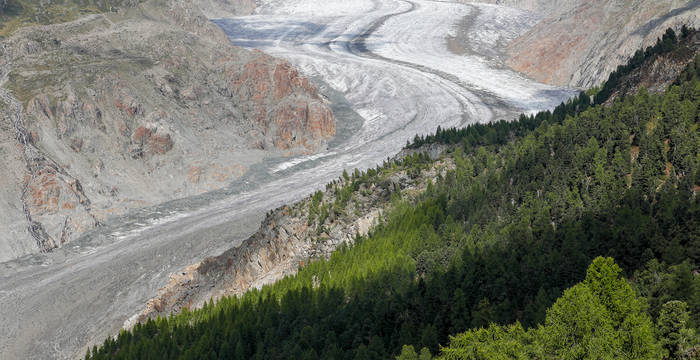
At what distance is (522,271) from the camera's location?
3512cm

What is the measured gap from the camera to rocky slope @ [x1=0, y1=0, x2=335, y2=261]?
6975cm

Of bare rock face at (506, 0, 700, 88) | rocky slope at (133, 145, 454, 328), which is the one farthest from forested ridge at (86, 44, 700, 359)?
bare rock face at (506, 0, 700, 88)

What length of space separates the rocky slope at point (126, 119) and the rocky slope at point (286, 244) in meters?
21.7

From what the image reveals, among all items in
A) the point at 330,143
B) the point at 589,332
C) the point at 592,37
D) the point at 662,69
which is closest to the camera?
the point at 589,332

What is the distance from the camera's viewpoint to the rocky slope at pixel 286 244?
174 ft

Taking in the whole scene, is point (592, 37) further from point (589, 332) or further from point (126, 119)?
point (589, 332)

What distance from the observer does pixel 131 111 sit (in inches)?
3349

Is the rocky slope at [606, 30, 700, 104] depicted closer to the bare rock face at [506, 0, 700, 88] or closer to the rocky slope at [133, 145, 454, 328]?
the rocky slope at [133, 145, 454, 328]

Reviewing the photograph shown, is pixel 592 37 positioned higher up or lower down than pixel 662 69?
lower down

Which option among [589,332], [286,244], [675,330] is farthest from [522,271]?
[286,244]

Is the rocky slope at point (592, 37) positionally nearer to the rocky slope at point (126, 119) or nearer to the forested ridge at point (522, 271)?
the rocky slope at point (126, 119)

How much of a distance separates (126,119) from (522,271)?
6987 centimetres

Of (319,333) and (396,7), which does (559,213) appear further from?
(396,7)

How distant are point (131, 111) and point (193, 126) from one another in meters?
9.93
